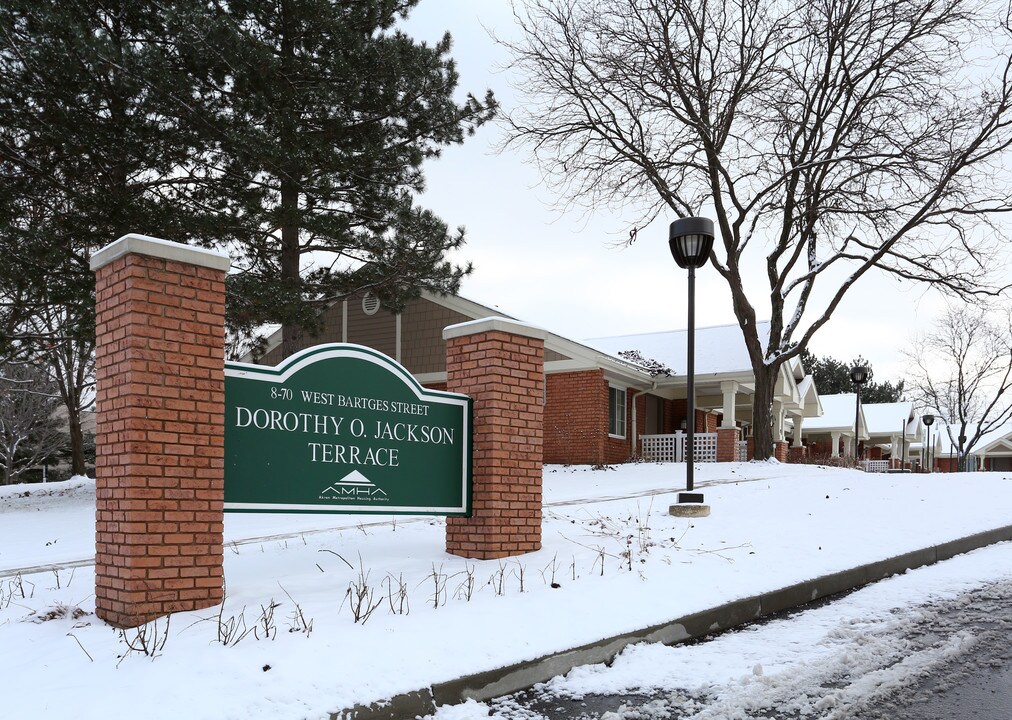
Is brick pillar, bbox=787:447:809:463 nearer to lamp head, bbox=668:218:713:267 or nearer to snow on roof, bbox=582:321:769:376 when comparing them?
snow on roof, bbox=582:321:769:376

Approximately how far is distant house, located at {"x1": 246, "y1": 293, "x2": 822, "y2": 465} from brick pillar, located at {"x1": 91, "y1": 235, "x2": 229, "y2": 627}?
15.1m

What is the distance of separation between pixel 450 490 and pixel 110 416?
10.1 ft

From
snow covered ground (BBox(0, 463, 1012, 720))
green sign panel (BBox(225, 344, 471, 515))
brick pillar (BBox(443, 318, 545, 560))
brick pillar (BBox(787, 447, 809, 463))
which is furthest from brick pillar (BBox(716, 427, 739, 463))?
green sign panel (BBox(225, 344, 471, 515))

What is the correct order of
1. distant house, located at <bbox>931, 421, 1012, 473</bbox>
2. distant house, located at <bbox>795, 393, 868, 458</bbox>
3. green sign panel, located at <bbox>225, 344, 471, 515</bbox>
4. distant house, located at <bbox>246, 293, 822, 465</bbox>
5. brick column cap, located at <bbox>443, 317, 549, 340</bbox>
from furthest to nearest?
distant house, located at <bbox>931, 421, 1012, 473</bbox> → distant house, located at <bbox>795, 393, 868, 458</bbox> → distant house, located at <bbox>246, 293, 822, 465</bbox> → brick column cap, located at <bbox>443, 317, 549, 340</bbox> → green sign panel, located at <bbox>225, 344, 471, 515</bbox>

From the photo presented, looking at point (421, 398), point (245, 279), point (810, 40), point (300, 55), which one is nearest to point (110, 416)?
point (421, 398)

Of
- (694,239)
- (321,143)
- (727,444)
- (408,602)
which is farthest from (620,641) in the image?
(727,444)

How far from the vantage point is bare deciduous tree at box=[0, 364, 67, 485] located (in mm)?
30703

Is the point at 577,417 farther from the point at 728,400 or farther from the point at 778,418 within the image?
the point at 778,418

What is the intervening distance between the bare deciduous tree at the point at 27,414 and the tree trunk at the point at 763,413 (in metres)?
23.3

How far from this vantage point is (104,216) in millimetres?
14602

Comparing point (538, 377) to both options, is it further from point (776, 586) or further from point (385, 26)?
point (385, 26)

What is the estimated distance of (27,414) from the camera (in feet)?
104

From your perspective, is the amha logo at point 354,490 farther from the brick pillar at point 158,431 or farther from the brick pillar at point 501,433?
the brick pillar at point 158,431

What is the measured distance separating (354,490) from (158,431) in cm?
185
